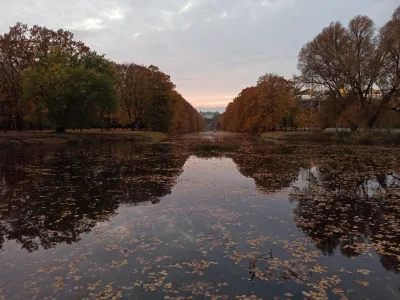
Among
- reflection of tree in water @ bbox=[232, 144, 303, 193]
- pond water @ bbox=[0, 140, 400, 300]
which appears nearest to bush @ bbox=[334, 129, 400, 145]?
reflection of tree in water @ bbox=[232, 144, 303, 193]

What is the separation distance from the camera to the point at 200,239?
9188mm

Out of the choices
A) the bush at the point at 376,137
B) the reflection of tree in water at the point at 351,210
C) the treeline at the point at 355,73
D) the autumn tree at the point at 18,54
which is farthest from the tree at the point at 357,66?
the autumn tree at the point at 18,54

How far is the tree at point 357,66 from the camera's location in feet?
140

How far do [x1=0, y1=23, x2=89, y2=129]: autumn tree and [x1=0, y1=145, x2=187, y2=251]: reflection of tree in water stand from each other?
1399 inches

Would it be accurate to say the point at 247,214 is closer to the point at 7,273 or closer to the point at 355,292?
the point at 355,292

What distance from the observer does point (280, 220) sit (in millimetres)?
10875

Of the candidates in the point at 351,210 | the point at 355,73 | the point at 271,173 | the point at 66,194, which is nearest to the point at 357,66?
the point at 355,73

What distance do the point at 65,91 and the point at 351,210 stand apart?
47.5 m

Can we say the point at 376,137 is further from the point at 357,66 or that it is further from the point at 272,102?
the point at 272,102

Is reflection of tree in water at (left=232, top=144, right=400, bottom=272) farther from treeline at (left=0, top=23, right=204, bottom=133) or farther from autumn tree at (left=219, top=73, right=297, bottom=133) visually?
autumn tree at (left=219, top=73, right=297, bottom=133)

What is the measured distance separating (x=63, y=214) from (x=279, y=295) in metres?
8.65

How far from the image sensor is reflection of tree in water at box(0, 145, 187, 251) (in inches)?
394

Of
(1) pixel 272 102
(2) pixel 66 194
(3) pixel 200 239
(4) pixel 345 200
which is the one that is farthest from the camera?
(1) pixel 272 102

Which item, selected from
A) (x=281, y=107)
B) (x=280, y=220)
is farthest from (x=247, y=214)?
(x=281, y=107)
